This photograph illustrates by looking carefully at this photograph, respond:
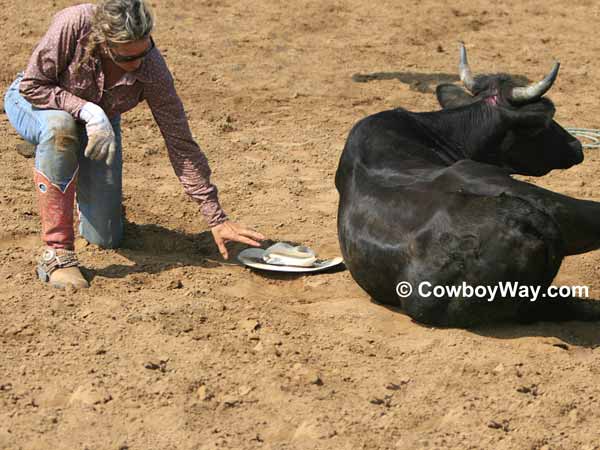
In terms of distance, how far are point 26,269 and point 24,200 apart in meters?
1.19

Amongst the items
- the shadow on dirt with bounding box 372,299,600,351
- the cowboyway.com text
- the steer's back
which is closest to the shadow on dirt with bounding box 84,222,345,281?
the steer's back

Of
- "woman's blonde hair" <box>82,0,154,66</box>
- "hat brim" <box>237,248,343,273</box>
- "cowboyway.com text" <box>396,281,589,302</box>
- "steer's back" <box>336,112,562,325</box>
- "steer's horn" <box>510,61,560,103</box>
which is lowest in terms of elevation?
"hat brim" <box>237,248,343,273</box>

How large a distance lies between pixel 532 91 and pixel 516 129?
316 millimetres

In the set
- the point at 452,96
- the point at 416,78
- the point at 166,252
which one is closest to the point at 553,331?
the point at 452,96

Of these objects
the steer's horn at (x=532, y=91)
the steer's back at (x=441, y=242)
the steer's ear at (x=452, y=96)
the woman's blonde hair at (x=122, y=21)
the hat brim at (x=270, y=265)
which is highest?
the woman's blonde hair at (x=122, y=21)

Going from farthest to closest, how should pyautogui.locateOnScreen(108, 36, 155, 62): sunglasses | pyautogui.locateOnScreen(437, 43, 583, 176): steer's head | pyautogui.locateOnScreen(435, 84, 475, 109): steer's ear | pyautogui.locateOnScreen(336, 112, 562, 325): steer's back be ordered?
pyautogui.locateOnScreen(435, 84, 475, 109): steer's ear
pyautogui.locateOnScreen(437, 43, 583, 176): steer's head
pyautogui.locateOnScreen(108, 36, 155, 62): sunglasses
pyautogui.locateOnScreen(336, 112, 562, 325): steer's back

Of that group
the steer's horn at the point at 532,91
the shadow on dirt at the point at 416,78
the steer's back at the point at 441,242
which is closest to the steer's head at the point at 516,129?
the steer's horn at the point at 532,91

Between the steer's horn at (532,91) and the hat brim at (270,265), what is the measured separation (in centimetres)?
143

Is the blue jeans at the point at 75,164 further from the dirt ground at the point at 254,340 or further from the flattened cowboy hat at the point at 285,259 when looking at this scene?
the flattened cowboy hat at the point at 285,259

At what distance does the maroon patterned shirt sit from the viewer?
561 centimetres

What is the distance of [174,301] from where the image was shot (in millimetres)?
5477

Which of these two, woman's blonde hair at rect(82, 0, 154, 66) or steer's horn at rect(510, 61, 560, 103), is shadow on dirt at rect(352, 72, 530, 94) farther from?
woman's blonde hair at rect(82, 0, 154, 66)

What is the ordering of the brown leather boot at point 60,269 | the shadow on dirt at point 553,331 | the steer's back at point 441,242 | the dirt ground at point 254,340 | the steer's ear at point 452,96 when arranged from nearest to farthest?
the dirt ground at point 254,340 → the steer's back at point 441,242 → the shadow on dirt at point 553,331 → the brown leather boot at point 60,269 → the steer's ear at point 452,96

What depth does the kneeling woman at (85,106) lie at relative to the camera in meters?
5.42
